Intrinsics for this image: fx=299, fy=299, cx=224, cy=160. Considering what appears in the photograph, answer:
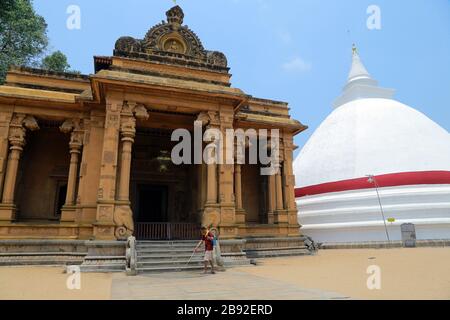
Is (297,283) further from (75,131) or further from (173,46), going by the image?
(173,46)

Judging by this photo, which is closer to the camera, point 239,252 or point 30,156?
point 239,252

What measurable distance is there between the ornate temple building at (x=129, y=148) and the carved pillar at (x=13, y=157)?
1.5 inches

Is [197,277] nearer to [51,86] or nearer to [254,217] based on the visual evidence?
[254,217]

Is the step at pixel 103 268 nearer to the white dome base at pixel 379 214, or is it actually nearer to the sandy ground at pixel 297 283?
the sandy ground at pixel 297 283

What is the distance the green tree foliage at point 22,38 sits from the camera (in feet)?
68.1

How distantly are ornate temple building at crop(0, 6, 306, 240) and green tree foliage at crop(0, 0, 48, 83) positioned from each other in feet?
31.2

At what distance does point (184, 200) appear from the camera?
53.6ft

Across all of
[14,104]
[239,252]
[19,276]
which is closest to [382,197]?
[239,252]

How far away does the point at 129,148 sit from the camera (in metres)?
A: 11.8

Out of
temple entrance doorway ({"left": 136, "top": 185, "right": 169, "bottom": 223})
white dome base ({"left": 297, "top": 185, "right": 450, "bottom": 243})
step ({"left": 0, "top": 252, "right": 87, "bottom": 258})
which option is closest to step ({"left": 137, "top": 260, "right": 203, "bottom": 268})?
step ({"left": 0, "top": 252, "right": 87, "bottom": 258})

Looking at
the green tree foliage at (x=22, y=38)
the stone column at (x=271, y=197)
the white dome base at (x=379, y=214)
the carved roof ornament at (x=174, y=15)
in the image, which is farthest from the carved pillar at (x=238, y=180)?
the green tree foliage at (x=22, y=38)

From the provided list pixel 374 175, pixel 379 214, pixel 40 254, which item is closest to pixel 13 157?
pixel 40 254

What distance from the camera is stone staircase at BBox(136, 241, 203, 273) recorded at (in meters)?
9.62

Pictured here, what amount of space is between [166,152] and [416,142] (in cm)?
1954
